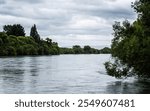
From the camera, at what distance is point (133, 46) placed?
113 feet

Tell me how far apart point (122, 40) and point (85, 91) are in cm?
592

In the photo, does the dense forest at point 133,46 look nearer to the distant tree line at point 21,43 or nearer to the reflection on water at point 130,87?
the reflection on water at point 130,87

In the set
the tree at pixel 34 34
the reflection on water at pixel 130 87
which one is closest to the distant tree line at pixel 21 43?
the tree at pixel 34 34

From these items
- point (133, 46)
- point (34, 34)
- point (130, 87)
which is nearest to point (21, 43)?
point (34, 34)

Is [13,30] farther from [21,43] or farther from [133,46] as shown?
[133,46]

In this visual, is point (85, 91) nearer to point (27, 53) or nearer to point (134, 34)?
point (134, 34)

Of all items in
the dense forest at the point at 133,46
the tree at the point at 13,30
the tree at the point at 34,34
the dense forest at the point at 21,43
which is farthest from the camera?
the tree at the point at 34,34

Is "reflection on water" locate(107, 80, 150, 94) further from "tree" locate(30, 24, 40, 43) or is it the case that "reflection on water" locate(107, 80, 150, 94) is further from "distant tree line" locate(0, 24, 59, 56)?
"tree" locate(30, 24, 40, 43)

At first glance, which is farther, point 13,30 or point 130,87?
point 13,30

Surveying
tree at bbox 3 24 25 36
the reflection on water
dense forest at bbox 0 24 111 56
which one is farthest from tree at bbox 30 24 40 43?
the reflection on water

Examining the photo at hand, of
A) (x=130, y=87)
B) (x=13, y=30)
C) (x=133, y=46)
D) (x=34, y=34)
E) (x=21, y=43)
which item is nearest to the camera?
(x=133, y=46)

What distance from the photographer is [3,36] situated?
454 feet

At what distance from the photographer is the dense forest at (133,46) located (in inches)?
1347

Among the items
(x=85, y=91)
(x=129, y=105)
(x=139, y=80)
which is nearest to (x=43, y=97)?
(x=129, y=105)
